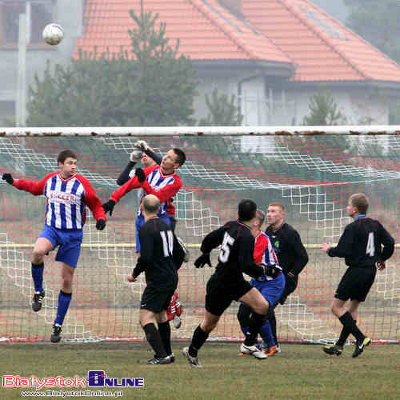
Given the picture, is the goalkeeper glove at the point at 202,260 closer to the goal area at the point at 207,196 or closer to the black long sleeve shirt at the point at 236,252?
the black long sleeve shirt at the point at 236,252

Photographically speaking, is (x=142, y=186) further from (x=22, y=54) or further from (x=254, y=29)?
(x=254, y=29)

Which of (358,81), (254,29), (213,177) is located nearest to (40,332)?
(213,177)

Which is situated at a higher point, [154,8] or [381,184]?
[154,8]

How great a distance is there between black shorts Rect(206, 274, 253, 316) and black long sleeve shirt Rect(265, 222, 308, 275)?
1.76 metres

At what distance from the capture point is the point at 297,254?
1121cm

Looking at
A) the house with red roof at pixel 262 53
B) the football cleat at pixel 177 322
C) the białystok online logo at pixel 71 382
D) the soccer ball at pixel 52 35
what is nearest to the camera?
the białystok online logo at pixel 71 382

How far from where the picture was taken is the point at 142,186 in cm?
1098

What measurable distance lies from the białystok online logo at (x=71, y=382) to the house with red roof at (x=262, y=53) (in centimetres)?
3377

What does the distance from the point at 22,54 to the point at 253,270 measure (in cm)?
3348

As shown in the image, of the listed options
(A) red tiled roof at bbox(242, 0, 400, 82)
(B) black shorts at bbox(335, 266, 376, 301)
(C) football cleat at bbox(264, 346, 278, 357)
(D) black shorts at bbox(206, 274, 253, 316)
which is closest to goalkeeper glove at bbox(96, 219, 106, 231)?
(D) black shorts at bbox(206, 274, 253, 316)

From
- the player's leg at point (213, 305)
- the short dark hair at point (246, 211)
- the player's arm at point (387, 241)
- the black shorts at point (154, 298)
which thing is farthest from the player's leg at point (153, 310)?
the player's arm at point (387, 241)

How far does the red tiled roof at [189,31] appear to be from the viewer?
4306cm

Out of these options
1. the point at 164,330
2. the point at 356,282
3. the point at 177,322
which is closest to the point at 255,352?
the point at 164,330

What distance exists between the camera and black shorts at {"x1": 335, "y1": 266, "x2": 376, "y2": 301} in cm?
1076
